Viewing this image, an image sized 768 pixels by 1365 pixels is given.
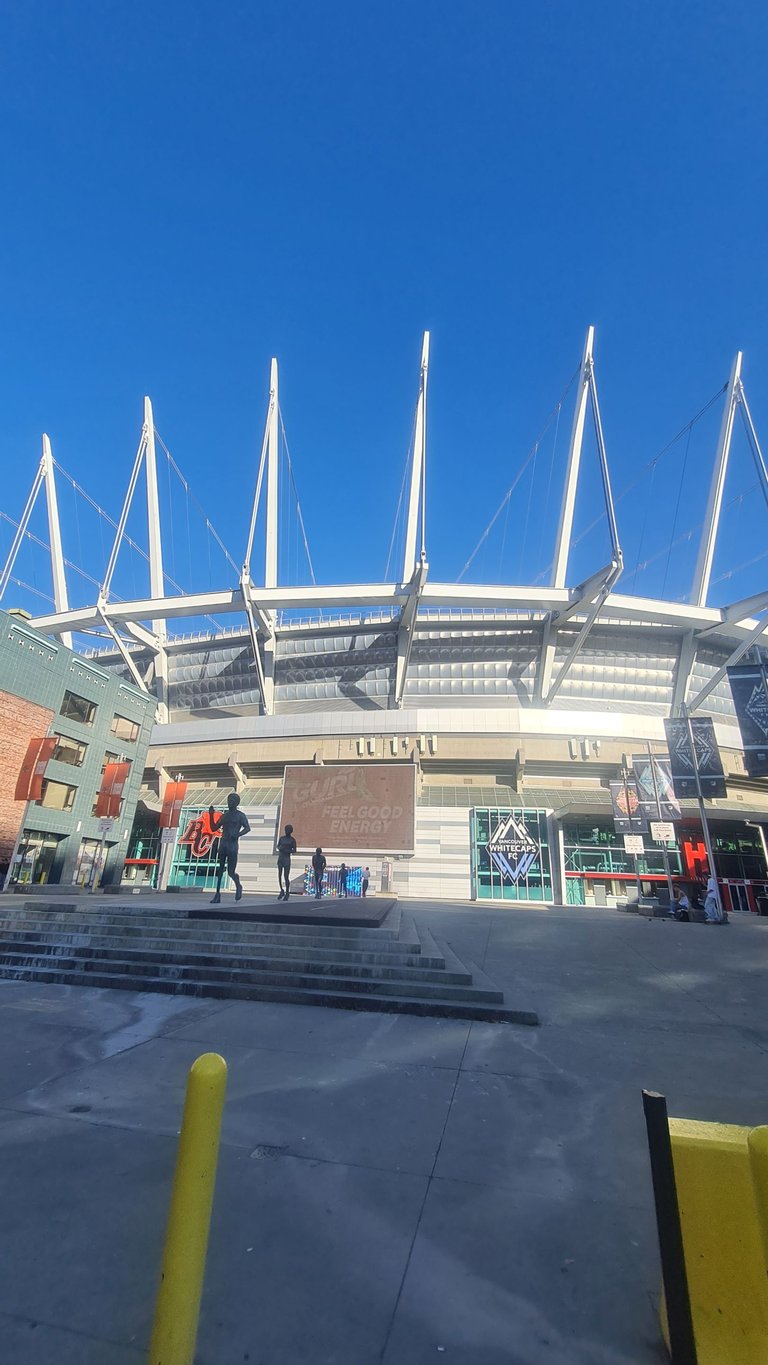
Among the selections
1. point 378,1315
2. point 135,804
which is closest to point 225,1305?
point 378,1315

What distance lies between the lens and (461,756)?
127ft

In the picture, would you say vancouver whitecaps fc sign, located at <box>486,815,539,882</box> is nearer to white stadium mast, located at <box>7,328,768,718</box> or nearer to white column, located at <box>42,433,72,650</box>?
white stadium mast, located at <box>7,328,768,718</box>

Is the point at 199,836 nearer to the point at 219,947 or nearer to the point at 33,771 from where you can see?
the point at 33,771

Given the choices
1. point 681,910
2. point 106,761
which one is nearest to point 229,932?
point 681,910

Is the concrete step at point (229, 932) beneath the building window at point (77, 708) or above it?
beneath

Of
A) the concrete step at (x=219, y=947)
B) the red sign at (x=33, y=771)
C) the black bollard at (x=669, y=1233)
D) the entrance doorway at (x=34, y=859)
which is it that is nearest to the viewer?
the black bollard at (x=669, y=1233)

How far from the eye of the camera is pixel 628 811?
26.8 metres

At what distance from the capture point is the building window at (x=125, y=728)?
38.2 metres

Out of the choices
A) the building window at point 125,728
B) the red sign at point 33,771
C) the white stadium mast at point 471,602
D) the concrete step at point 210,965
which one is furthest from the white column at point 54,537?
the concrete step at point 210,965

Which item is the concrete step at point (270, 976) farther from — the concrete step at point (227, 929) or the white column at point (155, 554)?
the white column at point (155, 554)

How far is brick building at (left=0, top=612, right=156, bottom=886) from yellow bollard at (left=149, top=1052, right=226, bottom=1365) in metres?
31.5

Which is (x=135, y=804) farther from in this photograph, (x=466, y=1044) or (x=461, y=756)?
(x=466, y=1044)

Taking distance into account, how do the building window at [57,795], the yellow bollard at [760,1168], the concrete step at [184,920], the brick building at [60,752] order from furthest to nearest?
1. the building window at [57,795]
2. the brick building at [60,752]
3. the concrete step at [184,920]
4. the yellow bollard at [760,1168]

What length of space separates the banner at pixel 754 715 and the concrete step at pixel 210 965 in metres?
17.3
